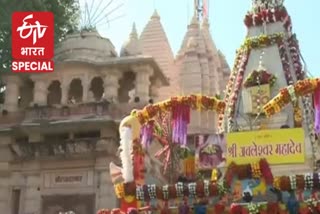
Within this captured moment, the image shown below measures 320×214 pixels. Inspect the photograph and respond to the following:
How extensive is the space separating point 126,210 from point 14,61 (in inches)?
412

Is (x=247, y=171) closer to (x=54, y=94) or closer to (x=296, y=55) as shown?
(x=296, y=55)

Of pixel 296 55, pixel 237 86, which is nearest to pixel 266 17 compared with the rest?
pixel 296 55

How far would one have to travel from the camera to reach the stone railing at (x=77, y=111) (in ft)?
74.1

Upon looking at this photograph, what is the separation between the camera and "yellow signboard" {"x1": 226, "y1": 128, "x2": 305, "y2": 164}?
Answer: 1327 cm

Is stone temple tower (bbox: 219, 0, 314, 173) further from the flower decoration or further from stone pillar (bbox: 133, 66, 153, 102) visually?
stone pillar (bbox: 133, 66, 153, 102)

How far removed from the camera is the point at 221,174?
47.7ft

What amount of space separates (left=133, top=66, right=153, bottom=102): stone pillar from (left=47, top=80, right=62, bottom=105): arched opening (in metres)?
3.51

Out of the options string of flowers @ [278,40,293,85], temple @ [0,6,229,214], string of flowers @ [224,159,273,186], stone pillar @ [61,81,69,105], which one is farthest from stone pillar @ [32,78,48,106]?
string of flowers @ [224,159,273,186]

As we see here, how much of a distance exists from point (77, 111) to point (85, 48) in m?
2.79

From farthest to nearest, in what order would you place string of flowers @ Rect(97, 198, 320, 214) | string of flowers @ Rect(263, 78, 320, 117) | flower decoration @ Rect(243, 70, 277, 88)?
flower decoration @ Rect(243, 70, 277, 88)
string of flowers @ Rect(263, 78, 320, 117)
string of flowers @ Rect(97, 198, 320, 214)

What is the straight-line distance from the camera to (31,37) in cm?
2127

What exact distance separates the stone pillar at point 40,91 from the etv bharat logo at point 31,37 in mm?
1664

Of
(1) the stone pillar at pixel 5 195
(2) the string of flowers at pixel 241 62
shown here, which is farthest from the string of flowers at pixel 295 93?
(1) the stone pillar at pixel 5 195

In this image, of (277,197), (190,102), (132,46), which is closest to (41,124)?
(132,46)
